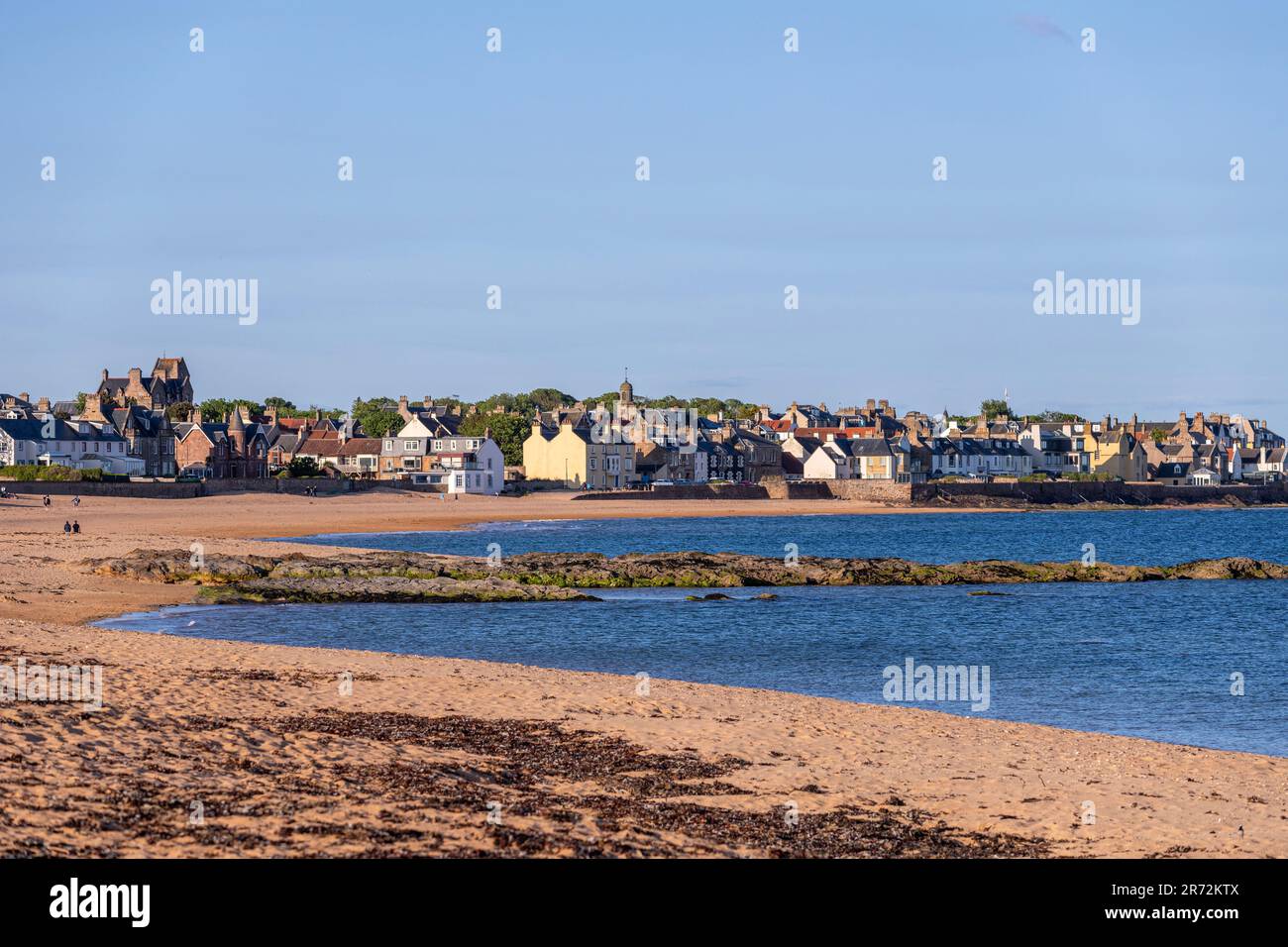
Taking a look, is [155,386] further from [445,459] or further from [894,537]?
[894,537]

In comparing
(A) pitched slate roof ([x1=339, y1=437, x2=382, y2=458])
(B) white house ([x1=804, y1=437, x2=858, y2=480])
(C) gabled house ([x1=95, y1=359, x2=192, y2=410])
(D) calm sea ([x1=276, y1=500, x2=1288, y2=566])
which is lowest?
(D) calm sea ([x1=276, y1=500, x2=1288, y2=566])

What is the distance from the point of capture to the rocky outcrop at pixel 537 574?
42656 millimetres

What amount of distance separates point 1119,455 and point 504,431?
73.1 m

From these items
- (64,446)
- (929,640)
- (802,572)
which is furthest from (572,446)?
(929,640)

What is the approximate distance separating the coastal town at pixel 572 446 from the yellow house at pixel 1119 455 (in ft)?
0.58

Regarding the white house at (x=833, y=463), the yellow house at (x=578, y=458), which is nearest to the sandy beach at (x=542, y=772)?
the yellow house at (x=578, y=458)

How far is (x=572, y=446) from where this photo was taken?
440ft

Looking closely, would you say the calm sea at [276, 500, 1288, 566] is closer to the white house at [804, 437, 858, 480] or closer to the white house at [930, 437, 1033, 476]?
the white house at [804, 437, 858, 480]

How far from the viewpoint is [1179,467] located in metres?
166

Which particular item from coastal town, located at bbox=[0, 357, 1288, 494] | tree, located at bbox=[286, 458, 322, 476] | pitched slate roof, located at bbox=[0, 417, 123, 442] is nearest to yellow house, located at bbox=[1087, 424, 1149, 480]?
coastal town, located at bbox=[0, 357, 1288, 494]

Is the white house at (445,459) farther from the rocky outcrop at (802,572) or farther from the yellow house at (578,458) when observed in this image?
the rocky outcrop at (802,572)

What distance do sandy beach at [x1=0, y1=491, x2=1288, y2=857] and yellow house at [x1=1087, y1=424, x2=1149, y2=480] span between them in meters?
147

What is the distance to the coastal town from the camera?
415 ft
